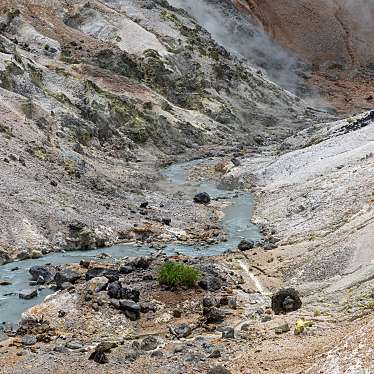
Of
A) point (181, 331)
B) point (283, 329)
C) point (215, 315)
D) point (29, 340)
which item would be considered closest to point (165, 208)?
point (215, 315)

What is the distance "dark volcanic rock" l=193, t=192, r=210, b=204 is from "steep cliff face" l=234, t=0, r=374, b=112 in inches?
2201

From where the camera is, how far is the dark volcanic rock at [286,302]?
695 inches

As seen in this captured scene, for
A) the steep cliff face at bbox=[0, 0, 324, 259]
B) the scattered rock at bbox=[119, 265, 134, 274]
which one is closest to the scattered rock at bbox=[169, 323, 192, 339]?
the scattered rock at bbox=[119, 265, 134, 274]

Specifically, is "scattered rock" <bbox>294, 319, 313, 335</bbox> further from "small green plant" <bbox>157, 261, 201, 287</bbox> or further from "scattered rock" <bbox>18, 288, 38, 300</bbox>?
"scattered rock" <bbox>18, 288, 38, 300</bbox>

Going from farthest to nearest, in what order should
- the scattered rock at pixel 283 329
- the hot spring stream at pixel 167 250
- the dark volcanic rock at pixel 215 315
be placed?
the hot spring stream at pixel 167 250
the dark volcanic rock at pixel 215 315
the scattered rock at pixel 283 329

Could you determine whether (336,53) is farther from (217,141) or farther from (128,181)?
(128,181)

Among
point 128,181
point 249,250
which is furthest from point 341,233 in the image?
point 128,181

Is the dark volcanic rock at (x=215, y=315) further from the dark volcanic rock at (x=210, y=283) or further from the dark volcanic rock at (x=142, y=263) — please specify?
the dark volcanic rock at (x=142, y=263)

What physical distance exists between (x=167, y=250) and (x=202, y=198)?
932 cm

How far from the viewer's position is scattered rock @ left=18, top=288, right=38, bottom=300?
1962 centimetres

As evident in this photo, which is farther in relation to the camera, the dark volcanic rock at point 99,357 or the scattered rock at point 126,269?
the scattered rock at point 126,269

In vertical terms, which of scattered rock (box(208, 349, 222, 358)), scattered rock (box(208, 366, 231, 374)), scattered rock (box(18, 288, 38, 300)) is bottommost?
scattered rock (box(208, 366, 231, 374))

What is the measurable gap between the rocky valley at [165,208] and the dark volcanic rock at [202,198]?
61mm

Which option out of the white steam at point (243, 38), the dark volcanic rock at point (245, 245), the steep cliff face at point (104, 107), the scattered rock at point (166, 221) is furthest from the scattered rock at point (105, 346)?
the white steam at point (243, 38)
